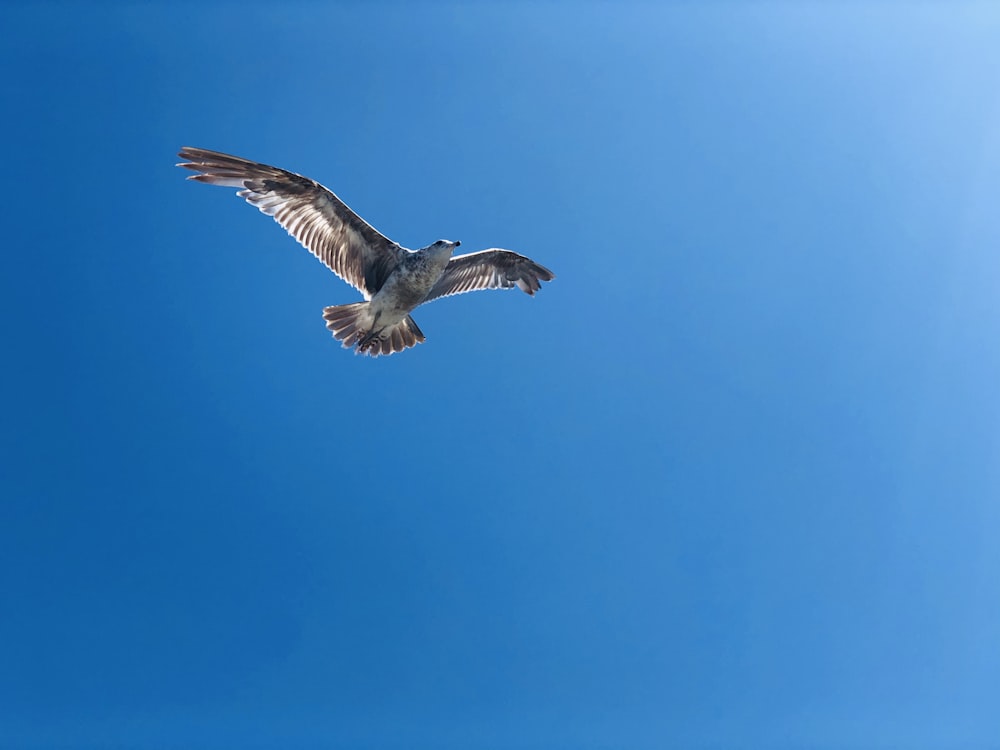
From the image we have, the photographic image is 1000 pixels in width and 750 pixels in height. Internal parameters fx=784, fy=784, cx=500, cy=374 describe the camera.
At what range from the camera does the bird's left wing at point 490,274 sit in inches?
478

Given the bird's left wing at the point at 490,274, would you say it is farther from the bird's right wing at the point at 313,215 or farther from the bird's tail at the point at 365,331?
the bird's right wing at the point at 313,215

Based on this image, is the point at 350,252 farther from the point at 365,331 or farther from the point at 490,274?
the point at 490,274

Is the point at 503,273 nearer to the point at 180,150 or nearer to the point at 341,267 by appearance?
the point at 341,267

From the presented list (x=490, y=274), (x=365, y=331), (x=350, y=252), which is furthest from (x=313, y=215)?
(x=490, y=274)

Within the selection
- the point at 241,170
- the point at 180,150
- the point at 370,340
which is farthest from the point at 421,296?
the point at 180,150

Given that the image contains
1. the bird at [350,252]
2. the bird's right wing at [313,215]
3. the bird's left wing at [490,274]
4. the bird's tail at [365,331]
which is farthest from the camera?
the bird's left wing at [490,274]

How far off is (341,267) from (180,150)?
8.38 ft

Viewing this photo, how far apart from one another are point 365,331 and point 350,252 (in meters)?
1.16

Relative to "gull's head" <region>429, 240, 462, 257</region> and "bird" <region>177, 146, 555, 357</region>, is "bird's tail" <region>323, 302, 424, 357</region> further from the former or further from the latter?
"gull's head" <region>429, 240, 462, 257</region>

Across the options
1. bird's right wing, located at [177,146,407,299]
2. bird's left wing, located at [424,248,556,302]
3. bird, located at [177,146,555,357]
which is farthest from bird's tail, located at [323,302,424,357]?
bird's left wing, located at [424,248,556,302]

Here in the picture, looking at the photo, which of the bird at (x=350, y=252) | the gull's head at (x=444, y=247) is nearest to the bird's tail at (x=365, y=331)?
the bird at (x=350, y=252)

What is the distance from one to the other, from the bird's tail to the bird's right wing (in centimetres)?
33

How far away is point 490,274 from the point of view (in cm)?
1261

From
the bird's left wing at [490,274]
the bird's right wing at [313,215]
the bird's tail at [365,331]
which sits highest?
the bird's left wing at [490,274]
